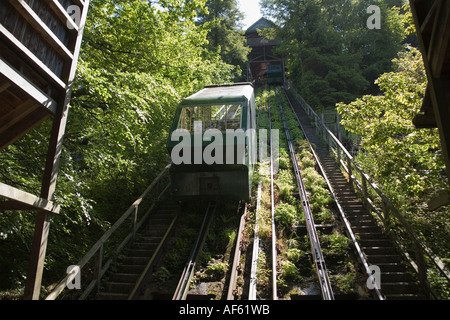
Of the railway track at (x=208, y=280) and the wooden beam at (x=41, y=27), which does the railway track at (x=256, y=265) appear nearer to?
the railway track at (x=208, y=280)

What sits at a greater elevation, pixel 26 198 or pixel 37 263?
pixel 26 198

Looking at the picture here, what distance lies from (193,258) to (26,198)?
416cm

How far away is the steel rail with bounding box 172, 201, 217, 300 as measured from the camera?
18.8ft

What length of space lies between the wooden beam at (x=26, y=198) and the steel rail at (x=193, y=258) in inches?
111

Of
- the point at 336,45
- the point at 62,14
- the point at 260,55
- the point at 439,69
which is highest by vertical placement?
the point at 260,55

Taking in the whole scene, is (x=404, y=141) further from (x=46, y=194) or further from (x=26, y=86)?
(x=26, y=86)

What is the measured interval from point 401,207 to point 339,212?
1649mm

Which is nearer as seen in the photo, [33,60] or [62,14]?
[33,60]

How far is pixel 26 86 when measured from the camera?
11.6ft

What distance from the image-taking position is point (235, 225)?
8578 millimetres

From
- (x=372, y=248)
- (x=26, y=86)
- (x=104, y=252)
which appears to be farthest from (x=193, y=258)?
(x=26, y=86)

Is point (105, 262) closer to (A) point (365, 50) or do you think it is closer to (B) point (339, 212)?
(B) point (339, 212)

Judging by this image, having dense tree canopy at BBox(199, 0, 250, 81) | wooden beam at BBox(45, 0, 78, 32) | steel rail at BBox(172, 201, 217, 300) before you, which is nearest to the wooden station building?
dense tree canopy at BBox(199, 0, 250, 81)
